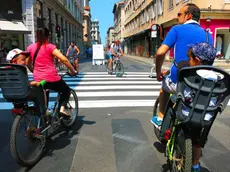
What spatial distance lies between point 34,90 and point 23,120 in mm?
388

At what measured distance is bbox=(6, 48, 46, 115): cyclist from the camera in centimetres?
309

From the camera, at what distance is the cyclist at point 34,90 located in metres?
3.09

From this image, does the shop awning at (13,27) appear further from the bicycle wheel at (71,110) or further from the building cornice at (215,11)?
the bicycle wheel at (71,110)

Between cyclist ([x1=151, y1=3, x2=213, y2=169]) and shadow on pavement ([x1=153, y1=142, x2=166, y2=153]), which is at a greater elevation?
cyclist ([x1=151, y1=3, x2=213, y2=169])

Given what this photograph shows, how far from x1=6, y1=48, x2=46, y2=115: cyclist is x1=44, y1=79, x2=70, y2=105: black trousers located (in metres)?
0.35

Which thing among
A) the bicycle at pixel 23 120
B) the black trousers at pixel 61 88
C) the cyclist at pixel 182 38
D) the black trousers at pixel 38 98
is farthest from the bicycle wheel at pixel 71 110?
the cyclist at pixel 182 38

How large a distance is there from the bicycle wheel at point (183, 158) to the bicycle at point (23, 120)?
1.76 meters

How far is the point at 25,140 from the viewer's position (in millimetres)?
3143

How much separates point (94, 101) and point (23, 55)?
3.39 meters

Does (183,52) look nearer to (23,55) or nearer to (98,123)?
(23,55)

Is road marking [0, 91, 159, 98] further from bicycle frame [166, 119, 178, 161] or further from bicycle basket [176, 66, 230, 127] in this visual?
bicycle basket [176, 66, 230, 127]

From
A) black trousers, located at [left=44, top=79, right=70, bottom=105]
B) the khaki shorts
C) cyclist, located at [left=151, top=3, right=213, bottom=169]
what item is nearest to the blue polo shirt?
cyclist, located at [left=151, top=3, right=213, bottom=169]

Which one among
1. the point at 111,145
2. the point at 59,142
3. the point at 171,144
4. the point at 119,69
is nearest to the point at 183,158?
the point at 171,144

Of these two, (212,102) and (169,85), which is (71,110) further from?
(212,102)
